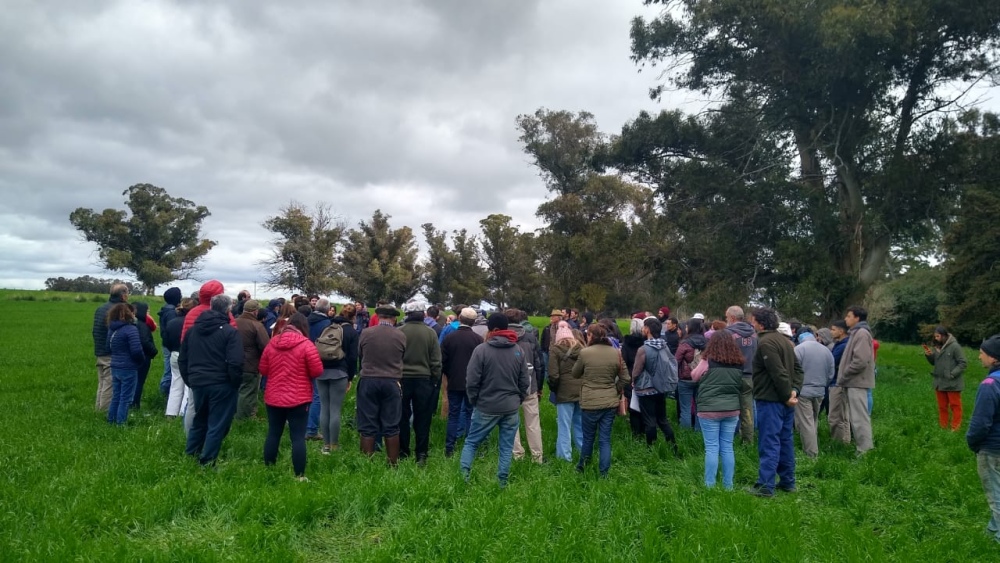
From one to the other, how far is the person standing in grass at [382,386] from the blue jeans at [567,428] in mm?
2162

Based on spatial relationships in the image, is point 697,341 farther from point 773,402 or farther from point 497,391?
point 497,391

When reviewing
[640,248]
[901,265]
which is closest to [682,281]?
[640,248]

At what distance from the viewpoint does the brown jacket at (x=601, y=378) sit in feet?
22.1

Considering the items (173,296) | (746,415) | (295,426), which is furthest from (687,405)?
(173,296)

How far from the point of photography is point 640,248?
18484 millimetres

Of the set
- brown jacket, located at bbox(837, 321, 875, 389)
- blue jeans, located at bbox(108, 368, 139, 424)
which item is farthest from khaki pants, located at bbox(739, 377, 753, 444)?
blue jeans, located at bbox(108, 368, 139, 424)

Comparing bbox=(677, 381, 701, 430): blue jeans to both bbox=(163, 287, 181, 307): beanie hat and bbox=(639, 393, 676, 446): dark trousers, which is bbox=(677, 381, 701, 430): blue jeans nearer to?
bbox=(639, 393, 676, 446): dark trousers

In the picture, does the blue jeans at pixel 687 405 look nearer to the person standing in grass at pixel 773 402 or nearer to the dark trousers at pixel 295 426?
the person standing in grass at pixel 773 402

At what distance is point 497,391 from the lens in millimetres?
6371

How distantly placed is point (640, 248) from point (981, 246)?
36.9 ft

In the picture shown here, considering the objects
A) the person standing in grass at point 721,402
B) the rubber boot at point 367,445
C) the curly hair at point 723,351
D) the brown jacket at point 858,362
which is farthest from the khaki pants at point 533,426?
the brown jacket at point 858,362

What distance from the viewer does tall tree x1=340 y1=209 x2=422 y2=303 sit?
169 ft

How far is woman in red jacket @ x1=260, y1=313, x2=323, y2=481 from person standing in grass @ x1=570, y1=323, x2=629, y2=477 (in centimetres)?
309

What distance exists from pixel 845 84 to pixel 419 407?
15.0 meters
